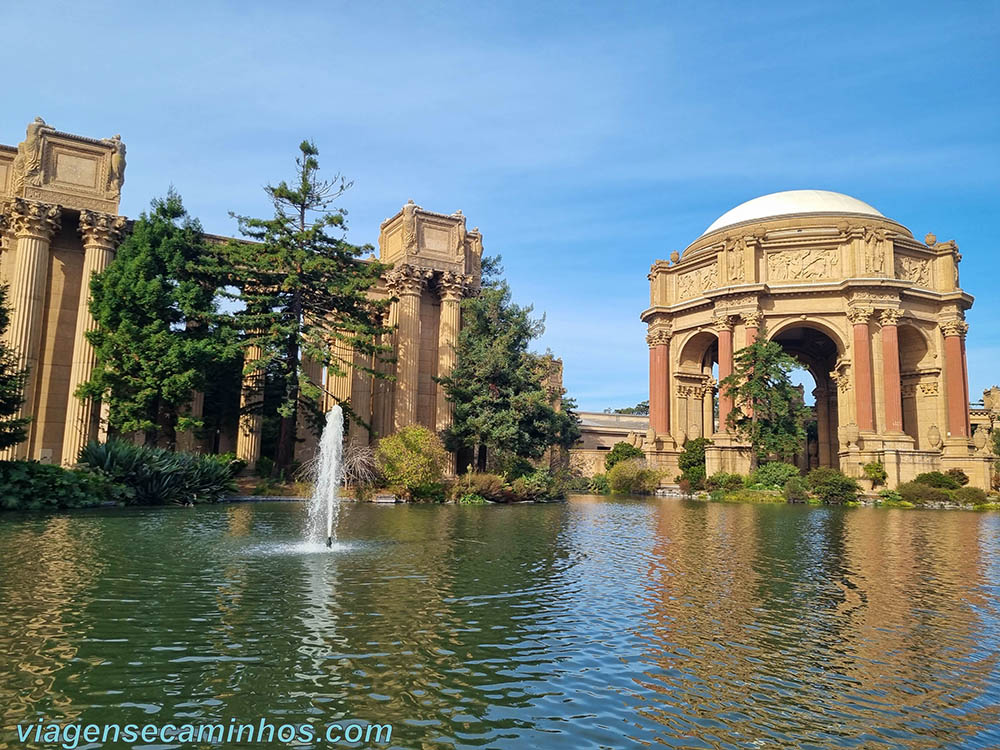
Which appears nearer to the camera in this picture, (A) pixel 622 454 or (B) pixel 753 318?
(B) pixel 753 318

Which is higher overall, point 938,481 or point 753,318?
point 753,318

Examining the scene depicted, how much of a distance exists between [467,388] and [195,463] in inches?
429

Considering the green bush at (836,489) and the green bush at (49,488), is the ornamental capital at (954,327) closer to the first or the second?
the green bush at (836,489)

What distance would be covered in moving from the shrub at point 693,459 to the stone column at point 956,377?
1503 centimetres

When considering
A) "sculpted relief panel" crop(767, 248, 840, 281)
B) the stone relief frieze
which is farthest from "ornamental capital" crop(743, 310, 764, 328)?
the stone relief frieze

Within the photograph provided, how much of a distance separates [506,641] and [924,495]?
33.8 metres

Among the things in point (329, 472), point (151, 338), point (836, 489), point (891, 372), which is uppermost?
point (891, 372)

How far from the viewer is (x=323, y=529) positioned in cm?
1412

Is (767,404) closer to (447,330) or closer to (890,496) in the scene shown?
(890,496)

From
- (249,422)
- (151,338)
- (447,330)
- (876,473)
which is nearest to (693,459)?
(876,473)

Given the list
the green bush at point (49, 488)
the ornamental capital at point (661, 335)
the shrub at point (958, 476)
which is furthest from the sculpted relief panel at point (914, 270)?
the green bush at point (49, 488)

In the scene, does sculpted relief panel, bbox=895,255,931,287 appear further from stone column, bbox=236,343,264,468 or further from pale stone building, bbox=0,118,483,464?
stone column, bbox=236,343,264,468

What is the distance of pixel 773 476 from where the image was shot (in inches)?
1465

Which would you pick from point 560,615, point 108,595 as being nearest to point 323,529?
point 108,595
